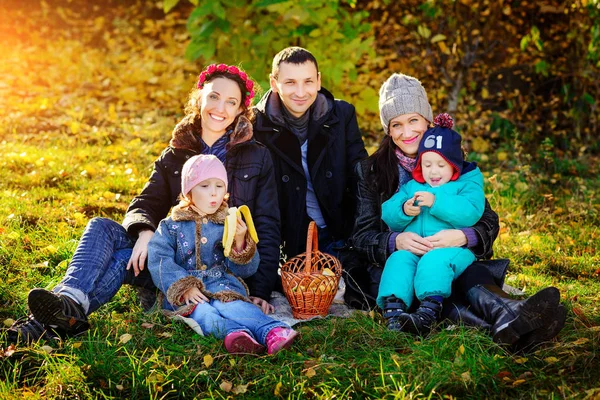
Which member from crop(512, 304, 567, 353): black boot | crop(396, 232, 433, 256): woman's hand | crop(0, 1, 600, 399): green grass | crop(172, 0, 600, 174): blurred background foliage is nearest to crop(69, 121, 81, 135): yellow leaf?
crop(0, 1, 600, 399): green grass

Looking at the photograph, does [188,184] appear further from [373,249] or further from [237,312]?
[373,249]

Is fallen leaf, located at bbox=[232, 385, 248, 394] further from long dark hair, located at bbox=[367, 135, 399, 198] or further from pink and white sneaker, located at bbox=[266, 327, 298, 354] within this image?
long dark hair, located at bbox=[367, 135, 399, 198]

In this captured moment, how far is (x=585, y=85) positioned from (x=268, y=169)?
4.17 meters

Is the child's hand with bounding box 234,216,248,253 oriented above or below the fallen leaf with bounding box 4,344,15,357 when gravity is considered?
above

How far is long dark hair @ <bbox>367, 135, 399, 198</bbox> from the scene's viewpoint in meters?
4.02

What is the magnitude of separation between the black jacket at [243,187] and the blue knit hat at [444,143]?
0.79 metres

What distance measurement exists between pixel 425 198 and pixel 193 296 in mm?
1152

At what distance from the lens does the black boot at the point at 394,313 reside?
3.52 m

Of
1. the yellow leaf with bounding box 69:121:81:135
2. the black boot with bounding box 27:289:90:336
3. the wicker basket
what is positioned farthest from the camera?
the yellow leaf with bounding box 69:121:81:135

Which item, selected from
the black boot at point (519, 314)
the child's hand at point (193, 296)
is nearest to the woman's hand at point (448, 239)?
the black boot at point (519, 314)

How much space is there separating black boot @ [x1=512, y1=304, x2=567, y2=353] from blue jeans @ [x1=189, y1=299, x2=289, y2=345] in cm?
99

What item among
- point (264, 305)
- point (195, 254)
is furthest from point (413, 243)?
point (195, 254)

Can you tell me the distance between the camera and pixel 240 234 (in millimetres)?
3672

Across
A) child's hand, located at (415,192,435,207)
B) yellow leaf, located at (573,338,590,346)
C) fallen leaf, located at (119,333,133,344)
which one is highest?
child's hand, located at (415,192,435,207)
